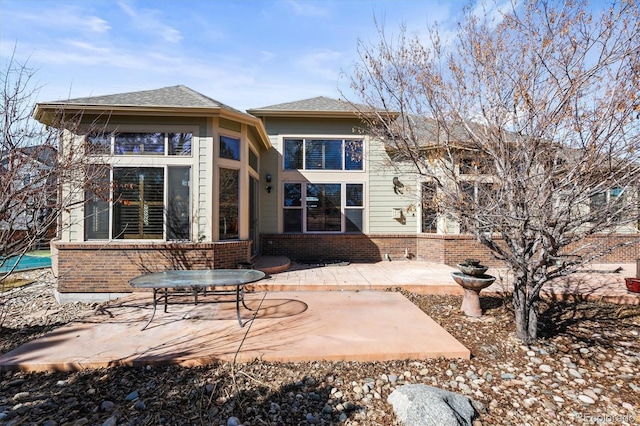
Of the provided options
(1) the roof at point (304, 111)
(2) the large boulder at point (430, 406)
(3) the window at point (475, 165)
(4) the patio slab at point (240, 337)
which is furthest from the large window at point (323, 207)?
(2) the large boulder at point (430, 406)

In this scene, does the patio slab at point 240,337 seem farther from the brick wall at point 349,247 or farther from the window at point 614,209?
the brick wall at point 349,247

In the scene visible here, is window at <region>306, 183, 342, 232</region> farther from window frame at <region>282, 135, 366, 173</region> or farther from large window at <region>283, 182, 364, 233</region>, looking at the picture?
window frame at <region>282, 135, 366, 173</region>

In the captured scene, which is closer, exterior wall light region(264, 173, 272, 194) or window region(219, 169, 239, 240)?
window region(219, 169, 239, 240)

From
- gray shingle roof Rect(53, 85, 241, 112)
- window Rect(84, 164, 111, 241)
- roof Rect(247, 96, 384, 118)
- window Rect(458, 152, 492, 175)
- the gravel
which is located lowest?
the gravel

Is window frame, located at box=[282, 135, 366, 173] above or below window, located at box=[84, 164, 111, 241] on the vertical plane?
above

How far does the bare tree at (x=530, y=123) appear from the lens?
3.20 m

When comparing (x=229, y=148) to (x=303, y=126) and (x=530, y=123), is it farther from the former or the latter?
(x=530, y=123)

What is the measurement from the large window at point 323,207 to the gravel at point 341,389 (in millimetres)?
6231

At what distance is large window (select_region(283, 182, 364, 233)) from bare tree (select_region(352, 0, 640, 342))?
5020 mm

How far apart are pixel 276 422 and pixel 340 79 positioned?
5031mm

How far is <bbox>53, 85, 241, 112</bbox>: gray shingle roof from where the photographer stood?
20.0ft

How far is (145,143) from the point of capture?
6.29 metres

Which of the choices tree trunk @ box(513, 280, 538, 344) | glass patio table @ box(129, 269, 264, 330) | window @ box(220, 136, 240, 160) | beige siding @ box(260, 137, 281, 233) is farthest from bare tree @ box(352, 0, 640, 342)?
beige siding @ box(260, 137, 281, 233)

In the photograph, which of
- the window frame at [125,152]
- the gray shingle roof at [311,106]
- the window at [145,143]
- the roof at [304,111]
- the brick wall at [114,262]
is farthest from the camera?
the gray shingle roof at [311,106]
